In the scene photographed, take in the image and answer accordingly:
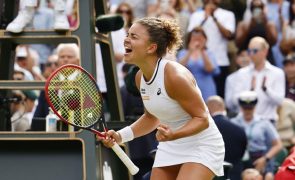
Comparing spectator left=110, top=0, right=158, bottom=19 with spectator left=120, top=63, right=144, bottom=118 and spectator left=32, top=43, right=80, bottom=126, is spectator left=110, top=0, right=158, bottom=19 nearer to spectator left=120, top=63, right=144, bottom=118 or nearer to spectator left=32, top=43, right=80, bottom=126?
spectator left=120, top=63, right=144, bottom=118

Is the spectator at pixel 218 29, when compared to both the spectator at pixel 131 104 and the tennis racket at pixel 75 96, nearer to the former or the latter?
A: the spectator at pixel 131 104

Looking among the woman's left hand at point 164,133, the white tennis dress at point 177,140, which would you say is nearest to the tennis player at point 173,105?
the white tennis dress at point 177,140

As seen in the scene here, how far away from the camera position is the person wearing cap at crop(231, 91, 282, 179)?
1147cm

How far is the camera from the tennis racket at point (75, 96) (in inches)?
283

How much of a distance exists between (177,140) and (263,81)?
5.77 m

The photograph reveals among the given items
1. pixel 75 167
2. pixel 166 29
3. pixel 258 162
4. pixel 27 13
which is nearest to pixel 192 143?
pixel 166 29

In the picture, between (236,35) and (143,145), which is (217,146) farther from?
(236,35)

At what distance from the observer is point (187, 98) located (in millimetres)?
6520

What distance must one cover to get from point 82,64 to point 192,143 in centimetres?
164

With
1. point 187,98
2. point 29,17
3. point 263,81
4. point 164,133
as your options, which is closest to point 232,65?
point 263,81

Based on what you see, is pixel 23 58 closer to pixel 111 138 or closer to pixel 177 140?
pixel 111 138

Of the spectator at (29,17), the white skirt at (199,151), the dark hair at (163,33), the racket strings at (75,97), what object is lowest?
the white skirt at (199,151)

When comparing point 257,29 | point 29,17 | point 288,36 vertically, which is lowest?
point 288,36

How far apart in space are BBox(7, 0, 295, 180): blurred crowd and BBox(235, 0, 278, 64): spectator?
1cm
